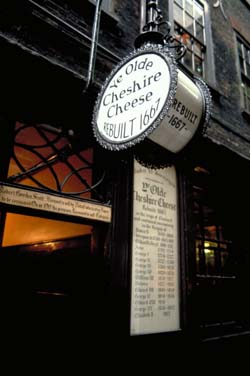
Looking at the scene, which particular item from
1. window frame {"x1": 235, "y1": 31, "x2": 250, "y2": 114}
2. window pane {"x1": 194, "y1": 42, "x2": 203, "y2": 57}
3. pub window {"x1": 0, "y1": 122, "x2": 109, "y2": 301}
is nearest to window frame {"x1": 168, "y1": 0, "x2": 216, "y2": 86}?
window pane {"x1": 194, "y1": 42, "x2": 203, "y2": 57}

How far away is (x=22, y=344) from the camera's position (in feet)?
10.6

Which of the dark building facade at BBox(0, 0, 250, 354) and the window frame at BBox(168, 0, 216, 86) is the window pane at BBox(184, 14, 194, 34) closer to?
the dark building facade at BBox(0, 0, 250, 354)

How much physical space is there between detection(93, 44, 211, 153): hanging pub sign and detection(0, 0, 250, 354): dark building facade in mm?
222

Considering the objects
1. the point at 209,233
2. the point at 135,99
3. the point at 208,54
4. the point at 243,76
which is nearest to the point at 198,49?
the point at 208,54

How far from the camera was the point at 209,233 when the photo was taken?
16.0 feet

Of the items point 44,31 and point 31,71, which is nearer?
point 31,71

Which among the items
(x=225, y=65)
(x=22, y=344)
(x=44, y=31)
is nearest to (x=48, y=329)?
(x=22, y=344)

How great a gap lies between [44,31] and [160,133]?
1.88m

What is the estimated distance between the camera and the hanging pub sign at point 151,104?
2158 mm

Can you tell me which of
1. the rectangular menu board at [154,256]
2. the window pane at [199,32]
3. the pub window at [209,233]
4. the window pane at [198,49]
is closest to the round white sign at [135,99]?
the rectangular menu board at [154,256]

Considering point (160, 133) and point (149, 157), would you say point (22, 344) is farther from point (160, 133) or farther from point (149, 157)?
point (160, 133)

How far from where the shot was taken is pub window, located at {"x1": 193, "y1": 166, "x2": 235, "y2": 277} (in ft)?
15.0

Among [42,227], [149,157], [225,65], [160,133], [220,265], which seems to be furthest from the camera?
[225,65]

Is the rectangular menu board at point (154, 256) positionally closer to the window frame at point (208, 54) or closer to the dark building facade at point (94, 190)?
the dark building facade at point (94, 190)
